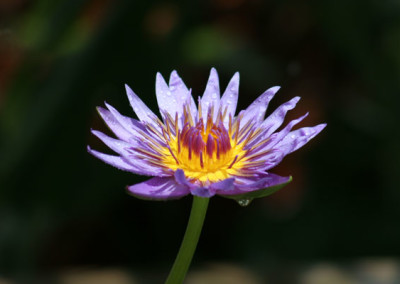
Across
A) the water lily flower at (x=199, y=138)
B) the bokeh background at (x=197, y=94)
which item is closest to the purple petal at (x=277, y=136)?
the water lily flower at (x=199, y=138)

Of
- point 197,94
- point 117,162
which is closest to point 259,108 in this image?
point 117,162

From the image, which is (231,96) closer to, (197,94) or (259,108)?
(259,108)

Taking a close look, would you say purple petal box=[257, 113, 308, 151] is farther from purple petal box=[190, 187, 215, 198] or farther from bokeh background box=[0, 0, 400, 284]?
bokeh background box=[0, 0, 400, 284]

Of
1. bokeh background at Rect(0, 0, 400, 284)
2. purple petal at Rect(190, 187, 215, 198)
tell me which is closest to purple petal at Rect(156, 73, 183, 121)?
purple petal at Rect(190, 187, 215, 198)

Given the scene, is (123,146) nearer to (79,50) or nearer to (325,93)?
(79,50)

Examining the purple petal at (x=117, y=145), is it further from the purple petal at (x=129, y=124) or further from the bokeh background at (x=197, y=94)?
the bokeh background at (x=197, y=94)

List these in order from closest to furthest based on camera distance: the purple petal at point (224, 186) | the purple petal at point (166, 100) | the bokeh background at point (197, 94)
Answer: the purple petal at point (224, 186), the purple petal at point (166, 100), the bokeh background at point (197, 94)
